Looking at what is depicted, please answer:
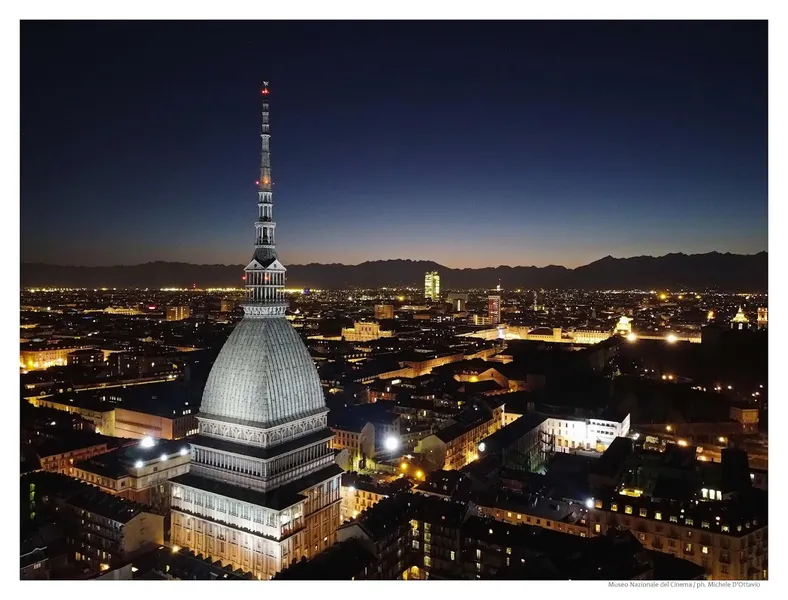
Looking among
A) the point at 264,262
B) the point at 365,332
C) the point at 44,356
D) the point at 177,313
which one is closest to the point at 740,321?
the point at 264,262

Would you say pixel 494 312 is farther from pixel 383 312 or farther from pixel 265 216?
pixel 265 216

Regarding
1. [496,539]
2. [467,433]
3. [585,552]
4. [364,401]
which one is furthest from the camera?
[364,401]

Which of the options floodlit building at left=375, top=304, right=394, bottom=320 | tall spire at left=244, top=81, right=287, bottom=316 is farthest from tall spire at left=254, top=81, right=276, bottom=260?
floodlit building at left=375, top=304, right=394, bottom=320

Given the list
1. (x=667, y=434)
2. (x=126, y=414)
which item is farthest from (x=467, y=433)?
(x=126, y=414)

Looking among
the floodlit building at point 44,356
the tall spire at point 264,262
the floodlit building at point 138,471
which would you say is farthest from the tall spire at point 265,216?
the floodlit building at point 44,356
